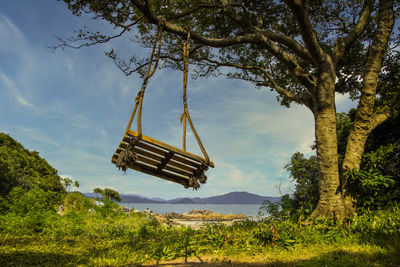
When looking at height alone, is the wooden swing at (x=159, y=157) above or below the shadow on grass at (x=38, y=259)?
above

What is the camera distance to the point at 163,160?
16.3 ft

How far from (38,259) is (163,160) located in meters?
3.06

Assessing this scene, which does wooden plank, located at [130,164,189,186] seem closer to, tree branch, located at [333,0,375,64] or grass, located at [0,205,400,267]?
grass, located at [0,205,400,267]

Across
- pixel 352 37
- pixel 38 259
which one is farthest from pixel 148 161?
pixel 352 37

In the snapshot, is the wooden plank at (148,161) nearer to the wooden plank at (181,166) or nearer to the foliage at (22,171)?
the wooden plank at (181,166)

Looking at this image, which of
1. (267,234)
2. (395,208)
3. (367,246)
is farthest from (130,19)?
(395,208)

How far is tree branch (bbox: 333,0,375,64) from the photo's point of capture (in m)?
7.82

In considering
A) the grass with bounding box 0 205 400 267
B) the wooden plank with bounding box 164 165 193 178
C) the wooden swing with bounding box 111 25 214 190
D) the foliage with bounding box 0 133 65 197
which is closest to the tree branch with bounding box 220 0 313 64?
the wooden swing with bounding box 111 25 214 190

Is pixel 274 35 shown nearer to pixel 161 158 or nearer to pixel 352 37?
pixel 352 37

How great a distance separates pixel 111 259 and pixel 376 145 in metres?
9.66

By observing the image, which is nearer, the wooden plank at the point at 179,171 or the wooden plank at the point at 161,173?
the wooden plank at the point at 161,173

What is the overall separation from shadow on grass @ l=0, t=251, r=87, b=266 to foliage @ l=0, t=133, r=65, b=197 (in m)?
11.2

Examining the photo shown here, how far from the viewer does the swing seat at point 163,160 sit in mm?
4431

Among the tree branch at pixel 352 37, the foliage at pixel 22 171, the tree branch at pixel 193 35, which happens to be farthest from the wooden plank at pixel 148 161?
the foliage at pixel 22 171
